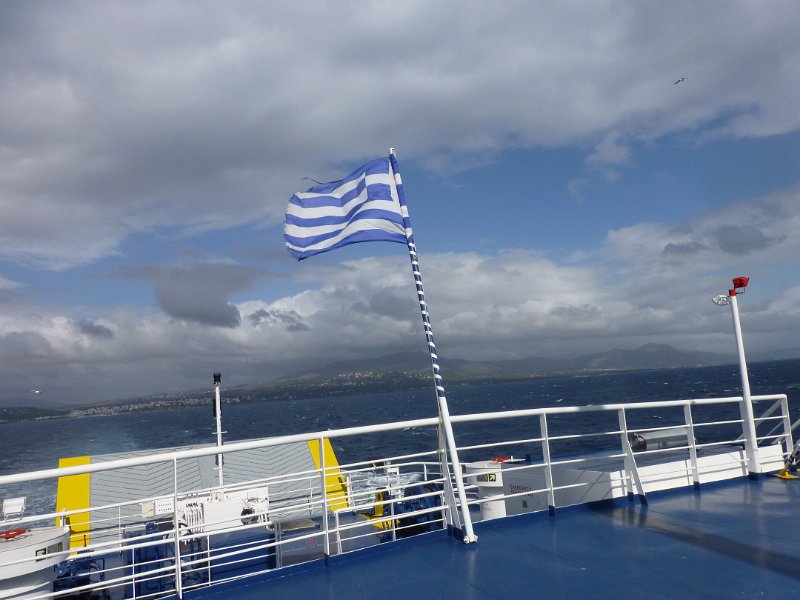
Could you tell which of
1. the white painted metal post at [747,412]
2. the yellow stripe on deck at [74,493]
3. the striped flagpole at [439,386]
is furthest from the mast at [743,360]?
the yellow stripe on deck at [74,493]

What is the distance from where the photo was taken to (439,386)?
214 inches

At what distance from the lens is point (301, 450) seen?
16.2 m

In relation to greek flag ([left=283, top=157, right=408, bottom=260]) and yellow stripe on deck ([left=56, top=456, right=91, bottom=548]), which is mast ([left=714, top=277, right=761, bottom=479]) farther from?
yellow stripe on deck ([left=56, top=456, right=91, bottom=548])

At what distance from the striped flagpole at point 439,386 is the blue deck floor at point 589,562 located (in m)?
0.30

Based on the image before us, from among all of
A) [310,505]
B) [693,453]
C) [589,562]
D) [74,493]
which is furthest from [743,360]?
[74,493]

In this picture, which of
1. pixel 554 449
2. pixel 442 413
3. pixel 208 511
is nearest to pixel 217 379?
pixel 208 511

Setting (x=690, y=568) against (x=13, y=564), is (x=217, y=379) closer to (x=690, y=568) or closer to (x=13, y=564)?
(x=13, y=564)

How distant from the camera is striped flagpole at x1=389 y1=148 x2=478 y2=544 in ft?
17.0

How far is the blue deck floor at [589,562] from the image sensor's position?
4.02 metres

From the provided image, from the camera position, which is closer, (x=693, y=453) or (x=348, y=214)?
(x=348, y=214)

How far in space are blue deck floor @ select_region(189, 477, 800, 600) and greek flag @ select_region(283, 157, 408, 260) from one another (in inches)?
118

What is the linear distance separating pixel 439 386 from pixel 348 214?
207 centimetres

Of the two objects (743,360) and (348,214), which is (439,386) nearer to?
(348,214)

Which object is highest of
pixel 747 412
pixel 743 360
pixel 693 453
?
pixel 743 360
